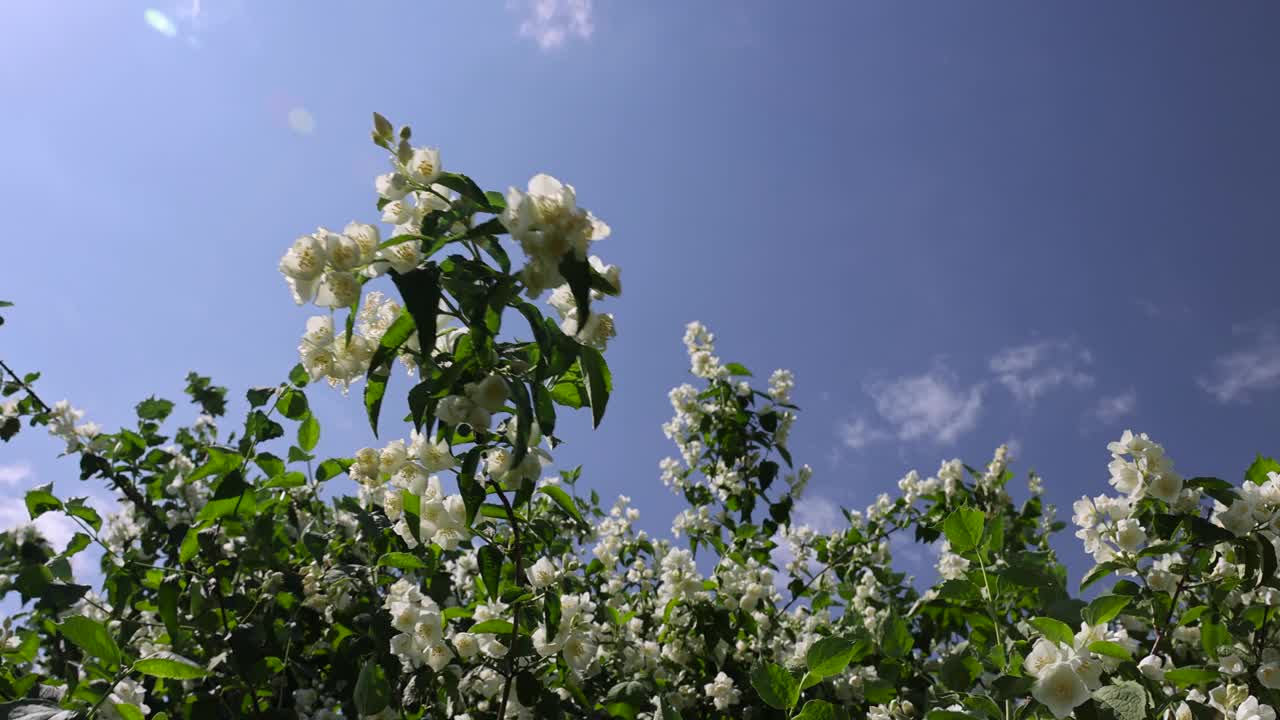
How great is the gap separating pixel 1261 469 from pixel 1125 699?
129cm

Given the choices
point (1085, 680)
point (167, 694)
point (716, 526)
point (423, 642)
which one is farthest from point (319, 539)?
point (716, 526)

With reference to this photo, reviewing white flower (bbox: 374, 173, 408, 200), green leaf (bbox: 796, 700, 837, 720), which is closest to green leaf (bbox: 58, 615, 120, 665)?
white flower (bbox: 374, 173, 408, 200)

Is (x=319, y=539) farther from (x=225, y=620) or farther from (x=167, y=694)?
(x=167, y=694)

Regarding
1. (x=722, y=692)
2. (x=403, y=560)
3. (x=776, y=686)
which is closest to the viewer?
(x=776, y=686)

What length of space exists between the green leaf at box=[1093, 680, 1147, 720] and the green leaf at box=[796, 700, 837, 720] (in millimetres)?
436

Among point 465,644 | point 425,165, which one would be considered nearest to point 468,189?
point 425,165

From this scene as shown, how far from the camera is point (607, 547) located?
14.0ft

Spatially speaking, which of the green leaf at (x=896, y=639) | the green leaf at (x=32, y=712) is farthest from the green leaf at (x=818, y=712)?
the green leaf at (x=32, y=712)

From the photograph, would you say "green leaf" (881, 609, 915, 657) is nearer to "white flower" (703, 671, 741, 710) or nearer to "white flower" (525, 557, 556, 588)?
"white flower" (525, 557, 556, 588)

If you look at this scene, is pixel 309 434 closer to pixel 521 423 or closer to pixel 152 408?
pixel 521 423

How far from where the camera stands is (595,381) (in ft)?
4.51

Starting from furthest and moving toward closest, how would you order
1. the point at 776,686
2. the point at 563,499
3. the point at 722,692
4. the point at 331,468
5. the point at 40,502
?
1. the point at 722,692
2. the point at 40,502
3. the point at 331,468
4. the point at 563,499
5. the point at 776,686

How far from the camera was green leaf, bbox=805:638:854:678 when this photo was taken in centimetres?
136

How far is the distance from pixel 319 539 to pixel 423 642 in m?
0.57
